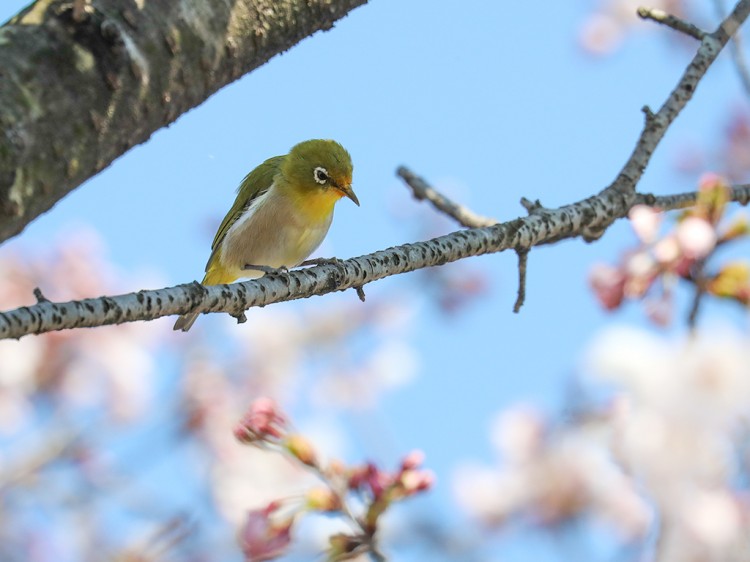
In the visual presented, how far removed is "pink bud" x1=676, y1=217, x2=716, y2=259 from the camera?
3605 mm

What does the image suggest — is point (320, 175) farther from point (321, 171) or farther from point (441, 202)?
point (441, 202)

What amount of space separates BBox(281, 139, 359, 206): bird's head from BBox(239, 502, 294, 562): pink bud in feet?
5.72

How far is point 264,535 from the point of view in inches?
137

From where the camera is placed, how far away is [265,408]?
11.7ft

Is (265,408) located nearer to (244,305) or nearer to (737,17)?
(244,305)

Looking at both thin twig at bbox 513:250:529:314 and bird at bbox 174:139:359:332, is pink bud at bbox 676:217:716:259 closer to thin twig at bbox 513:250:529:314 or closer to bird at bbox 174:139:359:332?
thin twig at bbox 513:250:529:314

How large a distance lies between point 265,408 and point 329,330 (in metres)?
5.83

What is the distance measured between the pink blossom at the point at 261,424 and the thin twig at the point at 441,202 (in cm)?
111

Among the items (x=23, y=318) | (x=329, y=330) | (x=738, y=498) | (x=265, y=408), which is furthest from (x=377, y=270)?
(x=329, y=330)

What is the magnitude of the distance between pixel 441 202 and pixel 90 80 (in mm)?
2264

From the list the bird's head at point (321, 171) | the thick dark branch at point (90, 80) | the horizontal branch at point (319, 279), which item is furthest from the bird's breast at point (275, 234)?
the thick dark branch at point (90, 80)

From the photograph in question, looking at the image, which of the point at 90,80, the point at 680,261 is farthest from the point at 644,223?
the point at 90,80

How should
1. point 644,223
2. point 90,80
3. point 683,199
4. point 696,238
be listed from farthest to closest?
point 683,199, point 644,223, point 696,238, point 90,80

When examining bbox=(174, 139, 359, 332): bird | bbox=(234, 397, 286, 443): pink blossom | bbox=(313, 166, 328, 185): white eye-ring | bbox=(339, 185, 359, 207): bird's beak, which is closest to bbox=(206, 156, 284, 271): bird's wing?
bbox=(174, 139, 359, 332): bird
